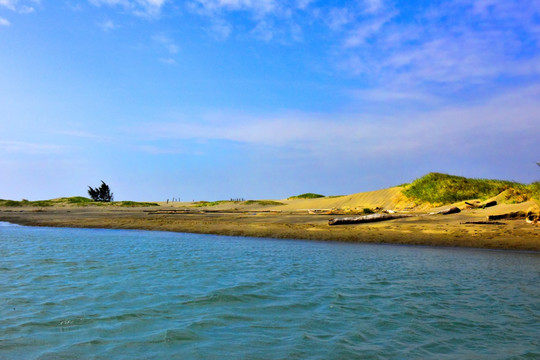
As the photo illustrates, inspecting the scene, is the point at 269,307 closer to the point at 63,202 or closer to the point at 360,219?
the point at 360,219

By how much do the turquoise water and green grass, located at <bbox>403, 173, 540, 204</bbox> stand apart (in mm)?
17337

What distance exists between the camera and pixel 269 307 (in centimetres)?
605

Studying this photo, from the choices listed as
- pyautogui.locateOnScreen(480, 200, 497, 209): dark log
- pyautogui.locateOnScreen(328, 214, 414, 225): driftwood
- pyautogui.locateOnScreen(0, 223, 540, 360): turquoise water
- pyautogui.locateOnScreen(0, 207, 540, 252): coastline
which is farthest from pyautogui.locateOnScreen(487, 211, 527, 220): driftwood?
pyautogui.locateOnScreen(0, 223, 540, 360): turquoise water

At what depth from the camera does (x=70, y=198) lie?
6031 cm

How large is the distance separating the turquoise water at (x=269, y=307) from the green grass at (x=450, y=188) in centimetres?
1734

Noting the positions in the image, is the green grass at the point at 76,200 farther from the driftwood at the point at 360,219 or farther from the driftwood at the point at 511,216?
the driftwood at the point at 511,216

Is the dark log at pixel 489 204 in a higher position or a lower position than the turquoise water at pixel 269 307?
higher

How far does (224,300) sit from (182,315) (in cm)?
98

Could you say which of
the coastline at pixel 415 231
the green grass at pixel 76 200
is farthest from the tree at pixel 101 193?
the coastline at pixel 415 231

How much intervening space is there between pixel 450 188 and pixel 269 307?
26.1 metres

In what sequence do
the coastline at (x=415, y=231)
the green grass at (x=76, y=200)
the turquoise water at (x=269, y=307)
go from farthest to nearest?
the green grass at (x=76, y=200)
the coastline at (x=415, y=231)
the turquoise water at (x=269, y=307)

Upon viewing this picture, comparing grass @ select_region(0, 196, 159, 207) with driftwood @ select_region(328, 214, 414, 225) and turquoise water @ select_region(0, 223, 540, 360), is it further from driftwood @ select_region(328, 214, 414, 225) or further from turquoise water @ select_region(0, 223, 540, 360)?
turquoise water @ select_region(0, 223, 540, 360)

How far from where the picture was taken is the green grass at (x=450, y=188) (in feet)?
89.6

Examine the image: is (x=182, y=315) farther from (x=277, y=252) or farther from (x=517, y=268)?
(x=517, y=268)
